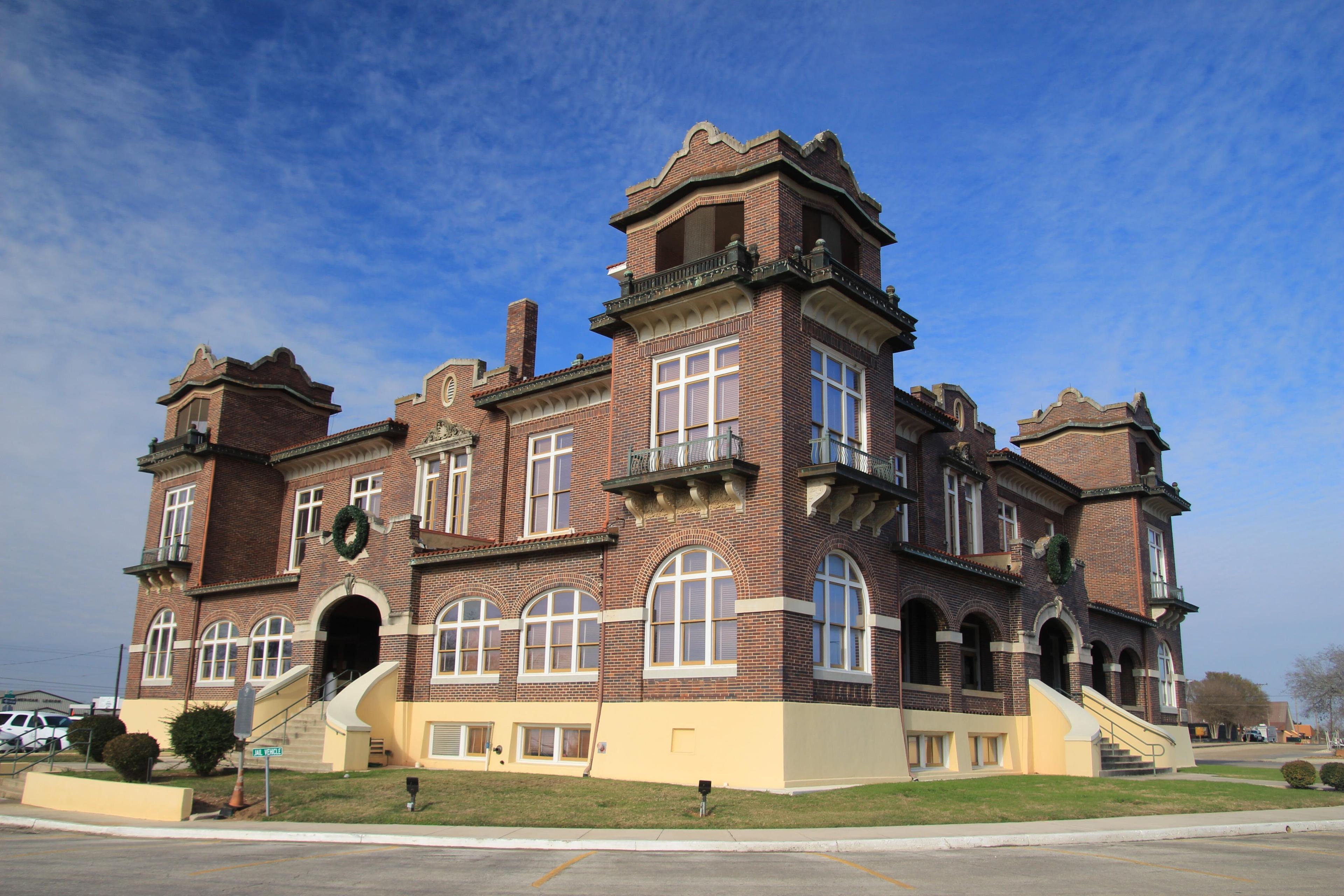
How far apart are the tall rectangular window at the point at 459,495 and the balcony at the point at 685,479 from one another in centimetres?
921

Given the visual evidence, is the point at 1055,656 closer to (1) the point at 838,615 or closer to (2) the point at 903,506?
(2) the point at 903,506

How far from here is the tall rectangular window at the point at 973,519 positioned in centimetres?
3428

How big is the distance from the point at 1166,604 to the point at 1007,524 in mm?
7701

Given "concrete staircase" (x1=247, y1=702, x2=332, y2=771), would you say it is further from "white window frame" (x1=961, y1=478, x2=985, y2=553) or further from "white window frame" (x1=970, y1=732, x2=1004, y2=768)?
"white window frame" (x1=961, y1=478, x2=985, y2=553)

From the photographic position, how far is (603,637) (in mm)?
24234

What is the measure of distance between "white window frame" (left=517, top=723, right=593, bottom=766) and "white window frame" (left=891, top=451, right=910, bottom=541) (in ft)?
31.9

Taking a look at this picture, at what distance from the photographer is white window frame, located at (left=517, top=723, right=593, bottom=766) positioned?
24.3 metres

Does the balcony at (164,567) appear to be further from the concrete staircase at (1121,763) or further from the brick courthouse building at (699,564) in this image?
the concrete staircase at (1121,763)

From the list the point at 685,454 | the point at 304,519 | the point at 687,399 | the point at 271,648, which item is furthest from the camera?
the point at 304,519

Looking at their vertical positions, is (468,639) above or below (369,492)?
below

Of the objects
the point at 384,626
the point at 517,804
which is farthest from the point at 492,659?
the point at 517,804

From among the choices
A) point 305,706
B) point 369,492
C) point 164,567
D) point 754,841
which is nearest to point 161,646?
point 164,567

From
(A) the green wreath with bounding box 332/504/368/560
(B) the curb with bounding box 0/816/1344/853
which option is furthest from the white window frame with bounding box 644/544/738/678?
(A) the green wreath with bounding box 332/504/368/560

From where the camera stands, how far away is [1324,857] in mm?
14359
